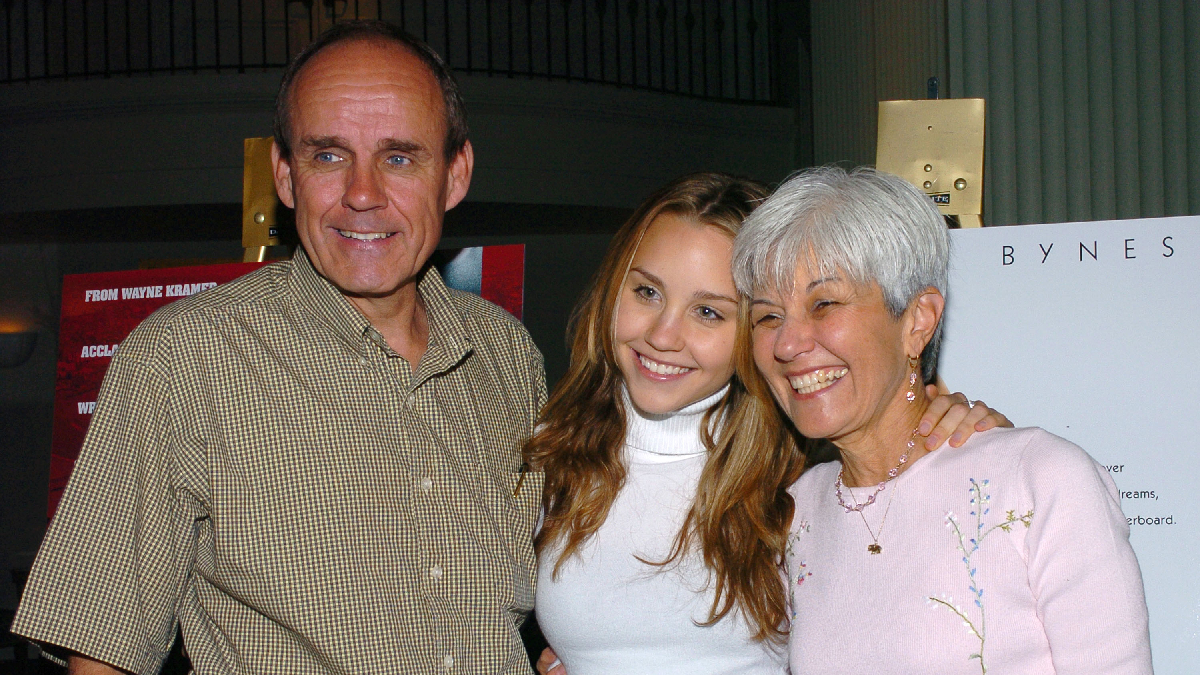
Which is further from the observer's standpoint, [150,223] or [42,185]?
[150,223]

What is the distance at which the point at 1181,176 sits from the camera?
2420mm

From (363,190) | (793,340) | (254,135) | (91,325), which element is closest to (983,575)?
(793,340)

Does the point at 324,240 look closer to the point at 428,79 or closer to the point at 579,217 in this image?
the point at 428,79

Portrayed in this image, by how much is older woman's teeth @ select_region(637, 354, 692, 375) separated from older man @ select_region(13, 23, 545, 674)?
356mm

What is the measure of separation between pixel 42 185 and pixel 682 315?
610cm

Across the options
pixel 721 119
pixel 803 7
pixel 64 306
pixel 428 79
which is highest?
pixel 803 7

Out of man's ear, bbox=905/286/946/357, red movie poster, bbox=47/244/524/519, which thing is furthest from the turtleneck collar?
red movie poster, bbox=47/244/524/519

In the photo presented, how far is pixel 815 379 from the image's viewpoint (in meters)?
1.66

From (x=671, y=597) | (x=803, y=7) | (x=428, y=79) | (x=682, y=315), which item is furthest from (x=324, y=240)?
(x=803, y=7)

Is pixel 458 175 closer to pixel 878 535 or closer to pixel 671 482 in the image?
pixel 671 482

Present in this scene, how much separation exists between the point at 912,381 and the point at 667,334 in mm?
476

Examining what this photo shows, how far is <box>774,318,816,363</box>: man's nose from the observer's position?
163 centimetres

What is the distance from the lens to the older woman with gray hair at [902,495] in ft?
4.55

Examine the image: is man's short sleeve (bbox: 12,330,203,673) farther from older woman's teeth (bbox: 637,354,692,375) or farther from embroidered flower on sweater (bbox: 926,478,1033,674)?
embroidered flower on sweater (bbox: 926,478,1033,674)
